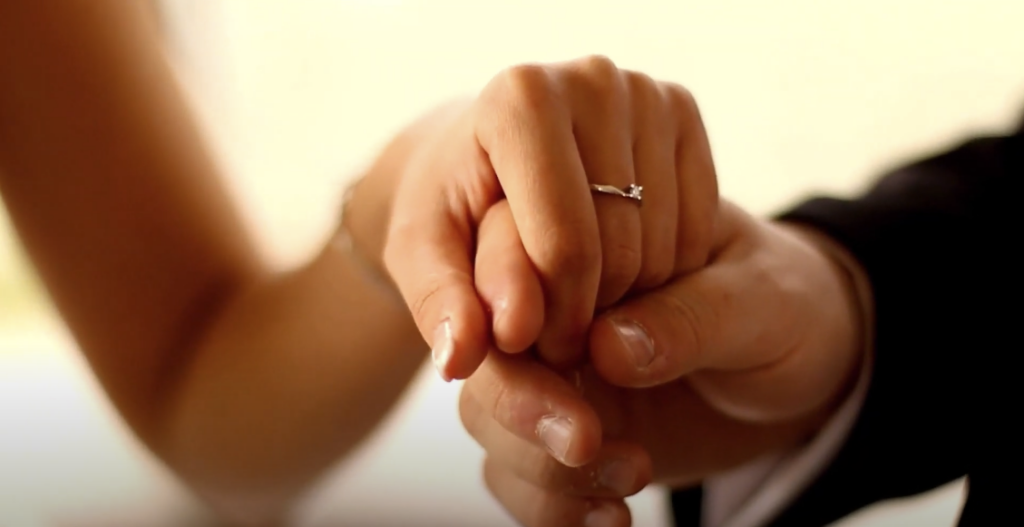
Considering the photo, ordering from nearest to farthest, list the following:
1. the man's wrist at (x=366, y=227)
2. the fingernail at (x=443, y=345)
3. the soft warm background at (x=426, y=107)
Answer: the fingernail at (x=443, y=345) < the man's wrist at (x=366, y=227) < the soft warm background at (x=426, y=107)

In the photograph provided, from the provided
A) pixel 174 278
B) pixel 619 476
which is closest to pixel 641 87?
pixel 619 476

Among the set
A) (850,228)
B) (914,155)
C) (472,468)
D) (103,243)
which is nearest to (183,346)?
(103,243)

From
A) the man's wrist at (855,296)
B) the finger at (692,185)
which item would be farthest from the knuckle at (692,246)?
the man's wrist at (855,296)

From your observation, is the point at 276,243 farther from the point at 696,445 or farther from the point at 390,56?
the point at 696,445

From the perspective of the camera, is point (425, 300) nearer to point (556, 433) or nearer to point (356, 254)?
point (556, 433)

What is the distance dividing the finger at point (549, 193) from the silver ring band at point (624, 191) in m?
0.01

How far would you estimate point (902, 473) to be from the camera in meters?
0.39

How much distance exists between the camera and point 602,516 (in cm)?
31

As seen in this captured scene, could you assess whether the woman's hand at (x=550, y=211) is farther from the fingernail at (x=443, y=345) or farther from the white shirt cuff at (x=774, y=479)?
the white shirt cuff at (x=774, y=479)

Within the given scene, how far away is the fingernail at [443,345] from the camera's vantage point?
0.22m

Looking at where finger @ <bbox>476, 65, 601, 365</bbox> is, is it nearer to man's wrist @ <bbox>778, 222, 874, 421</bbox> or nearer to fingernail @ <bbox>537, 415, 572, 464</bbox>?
fingernail @ <bbox>537, 415, 572, 464</bbox>

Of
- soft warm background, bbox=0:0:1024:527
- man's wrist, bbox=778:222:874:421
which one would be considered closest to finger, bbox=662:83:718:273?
man's wrist, bbox=778:222:874:421

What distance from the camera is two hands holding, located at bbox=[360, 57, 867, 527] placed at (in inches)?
9.2

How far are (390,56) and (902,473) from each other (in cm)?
39
